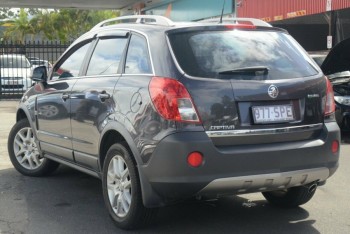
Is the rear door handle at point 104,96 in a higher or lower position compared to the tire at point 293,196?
higher

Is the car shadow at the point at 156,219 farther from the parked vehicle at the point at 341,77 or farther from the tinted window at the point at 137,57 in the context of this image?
the parked vehicle at the point at 341,77

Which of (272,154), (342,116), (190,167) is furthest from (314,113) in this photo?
(342,116)

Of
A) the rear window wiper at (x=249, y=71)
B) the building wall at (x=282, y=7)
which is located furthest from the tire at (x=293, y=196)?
the building wall at (x=282, y=7)

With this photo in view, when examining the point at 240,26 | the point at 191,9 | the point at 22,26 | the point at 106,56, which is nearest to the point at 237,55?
the point at 240,26

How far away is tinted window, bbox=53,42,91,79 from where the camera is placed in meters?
5.42

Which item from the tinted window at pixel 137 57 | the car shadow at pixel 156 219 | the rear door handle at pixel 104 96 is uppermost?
the tinted window at pixel 137 57

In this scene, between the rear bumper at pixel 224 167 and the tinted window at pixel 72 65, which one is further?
the tinted window at pixel 72 65

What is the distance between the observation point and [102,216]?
4.83 metres

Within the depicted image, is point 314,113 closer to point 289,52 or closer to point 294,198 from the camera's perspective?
point 289,52

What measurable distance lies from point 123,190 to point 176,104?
987mm

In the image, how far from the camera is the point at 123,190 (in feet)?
14.4

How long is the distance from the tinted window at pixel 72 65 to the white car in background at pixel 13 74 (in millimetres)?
12588

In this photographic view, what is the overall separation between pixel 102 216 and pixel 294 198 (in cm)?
180

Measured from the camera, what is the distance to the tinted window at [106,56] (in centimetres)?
478
